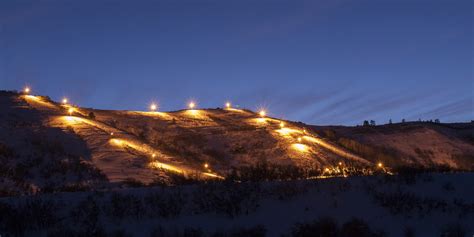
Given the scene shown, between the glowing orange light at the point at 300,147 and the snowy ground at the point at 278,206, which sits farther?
the glowing orange light at the point at 300,147

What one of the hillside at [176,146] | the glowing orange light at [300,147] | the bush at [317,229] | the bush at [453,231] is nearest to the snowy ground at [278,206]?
the bush at [453,231]

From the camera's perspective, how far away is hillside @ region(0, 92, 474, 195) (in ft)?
91.4

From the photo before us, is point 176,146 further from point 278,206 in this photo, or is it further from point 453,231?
point 453,231

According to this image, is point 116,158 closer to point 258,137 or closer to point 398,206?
point 258,137

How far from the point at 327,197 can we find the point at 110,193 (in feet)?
19.6

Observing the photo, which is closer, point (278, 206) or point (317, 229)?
point (317, 229)

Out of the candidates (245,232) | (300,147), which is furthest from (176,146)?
(245,232)

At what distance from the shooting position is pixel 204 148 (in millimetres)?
42656

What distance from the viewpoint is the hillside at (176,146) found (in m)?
27.9

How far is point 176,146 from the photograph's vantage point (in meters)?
42.3

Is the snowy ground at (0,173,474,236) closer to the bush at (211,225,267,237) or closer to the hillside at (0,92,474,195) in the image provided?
the bush at (211,225,267,237)

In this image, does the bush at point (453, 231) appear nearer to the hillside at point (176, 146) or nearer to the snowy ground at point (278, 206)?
the snowy ground at point (278, 206)

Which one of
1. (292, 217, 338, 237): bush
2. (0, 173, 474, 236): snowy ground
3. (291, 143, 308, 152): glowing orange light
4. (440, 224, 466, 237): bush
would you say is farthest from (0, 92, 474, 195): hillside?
(292, 217, 338, 237): bush

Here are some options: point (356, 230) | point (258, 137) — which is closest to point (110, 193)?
point (356, 230)
